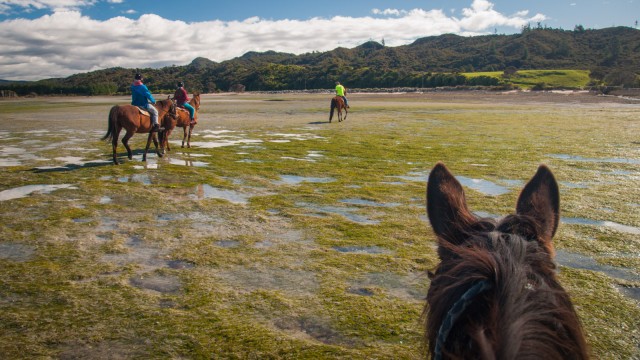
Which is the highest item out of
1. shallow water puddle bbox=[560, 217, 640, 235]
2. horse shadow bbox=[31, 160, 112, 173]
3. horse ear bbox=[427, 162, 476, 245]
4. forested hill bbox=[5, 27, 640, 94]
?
forested hill bbox=[5, 27, 640, 94]

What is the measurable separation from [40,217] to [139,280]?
3654 mm

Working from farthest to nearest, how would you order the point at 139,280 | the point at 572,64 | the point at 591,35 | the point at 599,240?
the point at 591,35
the point at 572,64
the point at 599,240
the point at 139,280

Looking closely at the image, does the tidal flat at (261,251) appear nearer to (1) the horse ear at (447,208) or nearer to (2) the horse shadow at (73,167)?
(2) the horse shadow at (73,167)

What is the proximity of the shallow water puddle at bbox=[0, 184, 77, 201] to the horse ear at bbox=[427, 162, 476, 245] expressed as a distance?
9.16m

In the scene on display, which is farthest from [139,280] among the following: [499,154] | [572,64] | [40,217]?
[572,64]

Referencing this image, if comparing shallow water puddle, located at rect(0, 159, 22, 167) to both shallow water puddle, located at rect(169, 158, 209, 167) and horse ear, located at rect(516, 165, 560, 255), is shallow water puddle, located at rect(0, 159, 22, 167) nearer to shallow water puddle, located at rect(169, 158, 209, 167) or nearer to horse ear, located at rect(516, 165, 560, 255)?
shallow water puddle, located at rect(169, 158, 209, 167)

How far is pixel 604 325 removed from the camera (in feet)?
12.1

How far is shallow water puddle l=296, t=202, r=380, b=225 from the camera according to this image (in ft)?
22.7

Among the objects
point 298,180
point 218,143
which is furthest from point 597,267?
point 218,143

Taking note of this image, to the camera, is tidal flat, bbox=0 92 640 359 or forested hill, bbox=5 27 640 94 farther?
forested hill, bbox=5 27 640 94

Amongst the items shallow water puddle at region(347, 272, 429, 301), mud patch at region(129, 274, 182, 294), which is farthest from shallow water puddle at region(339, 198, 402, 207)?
mud patch at region(129, 274, 182, 294)

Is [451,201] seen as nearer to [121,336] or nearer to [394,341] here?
[394,341]

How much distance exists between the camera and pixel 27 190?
29.3 ft

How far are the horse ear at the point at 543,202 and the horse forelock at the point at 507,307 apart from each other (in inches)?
16.2
